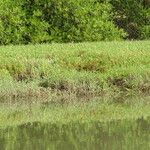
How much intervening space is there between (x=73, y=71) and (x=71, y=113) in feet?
13.2

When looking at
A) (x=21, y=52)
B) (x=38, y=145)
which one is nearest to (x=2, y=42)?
(x=21, y=52)

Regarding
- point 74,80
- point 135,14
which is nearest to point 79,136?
point 74,80

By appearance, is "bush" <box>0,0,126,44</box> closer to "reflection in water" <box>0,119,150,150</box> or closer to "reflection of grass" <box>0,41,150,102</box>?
"reflection of grass" <box>0,41,150,102</box>

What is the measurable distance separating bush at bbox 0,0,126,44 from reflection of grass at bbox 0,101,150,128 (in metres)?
8.73

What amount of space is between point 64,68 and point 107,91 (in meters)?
1.83

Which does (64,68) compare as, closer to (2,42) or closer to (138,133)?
(2,42)

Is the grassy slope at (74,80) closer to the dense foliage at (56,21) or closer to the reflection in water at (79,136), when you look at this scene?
the reflection in water at (79,136)

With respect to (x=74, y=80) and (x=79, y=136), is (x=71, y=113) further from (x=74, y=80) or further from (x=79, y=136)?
(x=74, y=80)

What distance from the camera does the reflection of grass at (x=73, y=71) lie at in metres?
17.4

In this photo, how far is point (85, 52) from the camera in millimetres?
20312

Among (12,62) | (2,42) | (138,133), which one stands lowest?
(2,42)

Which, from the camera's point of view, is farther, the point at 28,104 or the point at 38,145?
the point at 28,104

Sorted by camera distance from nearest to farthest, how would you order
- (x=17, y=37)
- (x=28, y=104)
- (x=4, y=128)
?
(x=4, y=128) < (x=28, y=104) < (x=17, y=37)

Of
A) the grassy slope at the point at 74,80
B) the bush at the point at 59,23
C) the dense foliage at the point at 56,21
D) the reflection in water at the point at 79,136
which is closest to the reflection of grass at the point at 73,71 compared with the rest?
the grassy slope at the point at 74,80
